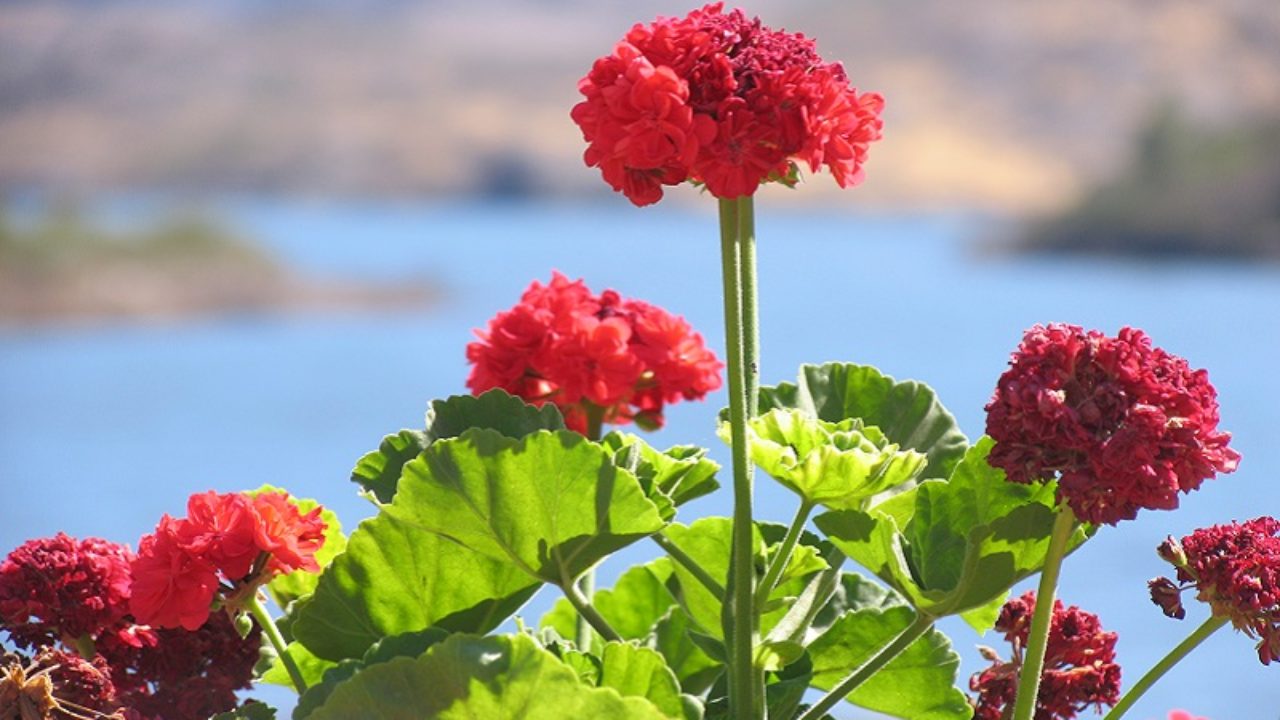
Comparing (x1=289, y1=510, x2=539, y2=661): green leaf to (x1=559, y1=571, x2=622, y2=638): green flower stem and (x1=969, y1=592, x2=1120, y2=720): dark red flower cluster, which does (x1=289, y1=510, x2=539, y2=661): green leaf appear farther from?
(x1=969, y1=592, x2=1120, y2=720): dark red flower cluster

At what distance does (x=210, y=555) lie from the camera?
76 cm

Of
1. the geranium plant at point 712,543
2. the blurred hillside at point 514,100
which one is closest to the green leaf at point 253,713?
the geranium plant at point 712,543

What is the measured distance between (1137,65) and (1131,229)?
57.8ft

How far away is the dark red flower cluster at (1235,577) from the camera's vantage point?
0.71 metres

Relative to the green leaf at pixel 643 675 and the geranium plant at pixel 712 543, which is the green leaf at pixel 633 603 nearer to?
the geranium plant at pixel 712 543

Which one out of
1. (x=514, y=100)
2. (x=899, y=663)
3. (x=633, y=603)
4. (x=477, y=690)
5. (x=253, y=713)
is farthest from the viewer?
(x=514, y=100)

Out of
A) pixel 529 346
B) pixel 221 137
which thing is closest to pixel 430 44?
pixel 221 137

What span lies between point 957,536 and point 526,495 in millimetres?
222

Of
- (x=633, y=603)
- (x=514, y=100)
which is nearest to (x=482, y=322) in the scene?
(x=633, y=603)

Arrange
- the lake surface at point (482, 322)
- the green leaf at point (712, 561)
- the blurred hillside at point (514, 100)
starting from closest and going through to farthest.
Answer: the green leaf at point (712, 561), the lake surface at point (482, 322), the blurred hillside at point (514, 100)

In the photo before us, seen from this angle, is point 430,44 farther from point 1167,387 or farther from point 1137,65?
point 1167,387

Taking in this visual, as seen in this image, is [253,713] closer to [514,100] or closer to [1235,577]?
[1235,577]

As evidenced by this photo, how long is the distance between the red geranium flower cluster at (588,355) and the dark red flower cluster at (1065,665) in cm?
25

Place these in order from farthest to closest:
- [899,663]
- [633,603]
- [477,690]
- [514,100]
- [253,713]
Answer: [514,100], [633,603], [899,663], [253,713], [477,690]
